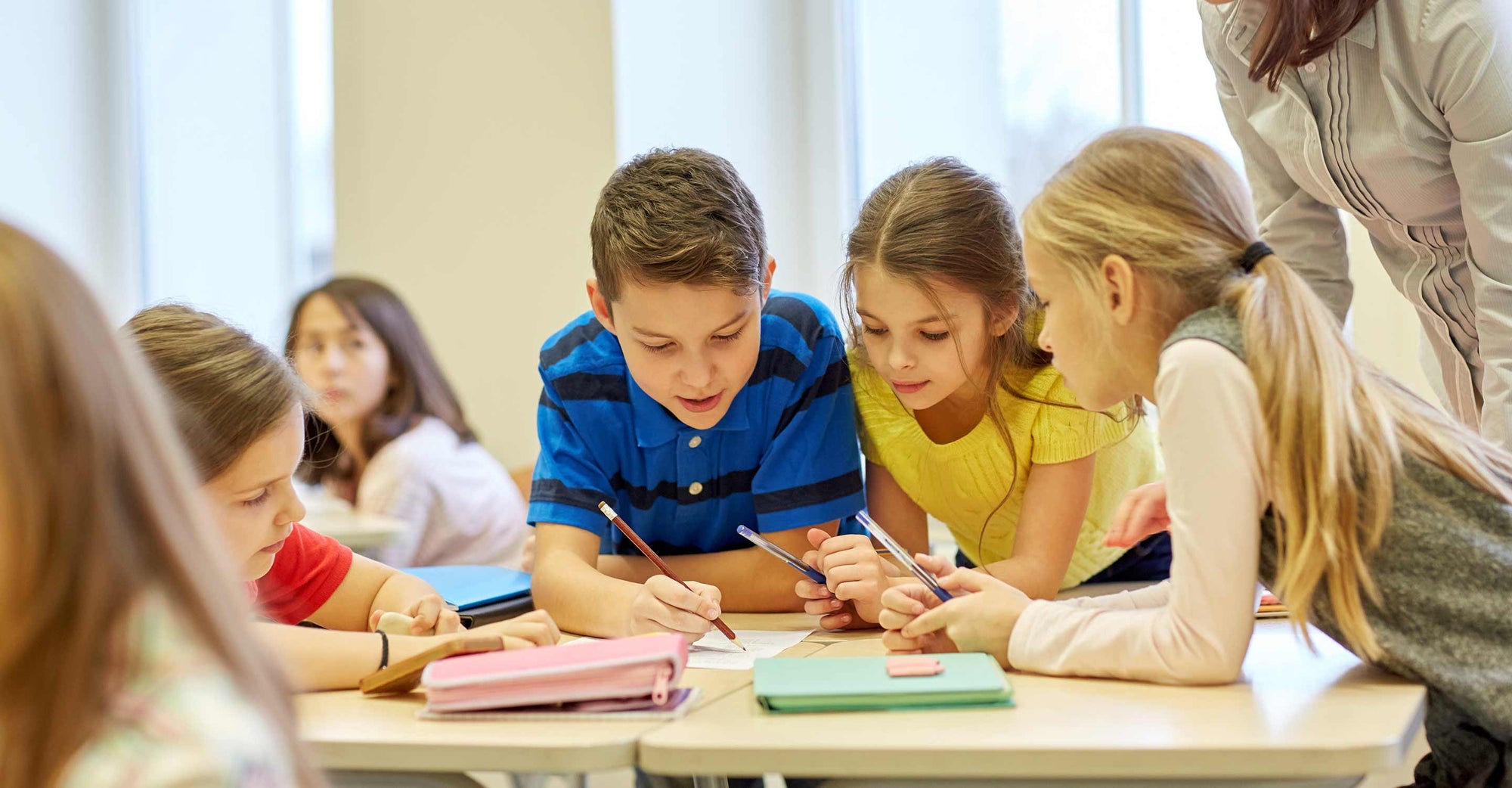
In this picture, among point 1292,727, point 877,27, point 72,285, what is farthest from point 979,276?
point 877,27

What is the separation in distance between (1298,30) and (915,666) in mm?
927

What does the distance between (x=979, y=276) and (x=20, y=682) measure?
46.3 inches

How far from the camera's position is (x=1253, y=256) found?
116 cm

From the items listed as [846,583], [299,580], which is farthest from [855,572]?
[299,580]

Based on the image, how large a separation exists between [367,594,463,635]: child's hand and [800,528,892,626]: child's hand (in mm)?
408

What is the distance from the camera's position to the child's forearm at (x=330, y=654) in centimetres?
119

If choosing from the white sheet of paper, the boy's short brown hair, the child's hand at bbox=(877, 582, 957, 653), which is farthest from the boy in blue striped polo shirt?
the child's hand at bbox=(877, 582, 957, 653)

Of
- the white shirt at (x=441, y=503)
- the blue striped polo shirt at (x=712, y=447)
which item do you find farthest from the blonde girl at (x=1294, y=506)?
the white shirt at (x=441, y=503)

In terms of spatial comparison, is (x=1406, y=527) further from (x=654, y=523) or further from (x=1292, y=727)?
(x=654, y=523)

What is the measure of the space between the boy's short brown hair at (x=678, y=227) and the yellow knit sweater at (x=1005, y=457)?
0.28 meters

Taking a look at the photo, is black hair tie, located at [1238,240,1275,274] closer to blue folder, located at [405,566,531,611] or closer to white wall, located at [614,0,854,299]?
blue folder, located at [405,566,531,611]

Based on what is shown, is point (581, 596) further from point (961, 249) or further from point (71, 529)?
point (71, 529)

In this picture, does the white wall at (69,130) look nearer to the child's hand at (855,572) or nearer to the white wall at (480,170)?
the white wall at (480,170)

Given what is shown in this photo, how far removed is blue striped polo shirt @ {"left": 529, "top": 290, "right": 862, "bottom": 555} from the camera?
5.54 ft
